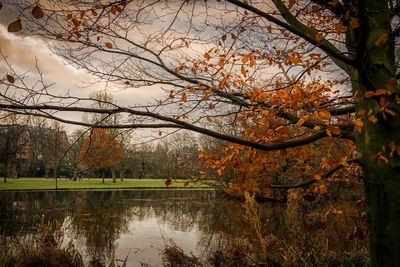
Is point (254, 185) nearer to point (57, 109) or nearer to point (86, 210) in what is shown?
point (86, 210)

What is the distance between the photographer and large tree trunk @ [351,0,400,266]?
2943 mm

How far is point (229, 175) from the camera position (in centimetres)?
2808

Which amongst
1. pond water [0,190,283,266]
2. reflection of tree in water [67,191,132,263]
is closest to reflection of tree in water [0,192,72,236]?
pond water [0,190,283,266]

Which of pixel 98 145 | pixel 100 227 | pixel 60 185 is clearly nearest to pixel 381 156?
pixel 98 145

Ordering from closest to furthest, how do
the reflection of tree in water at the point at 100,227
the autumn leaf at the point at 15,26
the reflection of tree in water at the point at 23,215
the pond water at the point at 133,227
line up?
the autumn leaf at the point at 15,26 < the reflection of tree in water at the point at 100,227 < the pond water at the point at 133,227 < the reflection of tree in water at the point at 23,215

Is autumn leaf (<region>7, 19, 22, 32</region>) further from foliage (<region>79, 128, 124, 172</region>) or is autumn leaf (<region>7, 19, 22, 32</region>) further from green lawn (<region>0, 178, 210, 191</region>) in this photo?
green lawn (<region>0, 178, 210, 191</region>)

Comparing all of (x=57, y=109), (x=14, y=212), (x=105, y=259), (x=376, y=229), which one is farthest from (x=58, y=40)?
(x=14, y=212)

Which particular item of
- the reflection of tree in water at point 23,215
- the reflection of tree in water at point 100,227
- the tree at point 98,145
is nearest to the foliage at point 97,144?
the tree at point 98,145

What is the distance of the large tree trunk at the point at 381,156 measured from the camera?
294 centimetres

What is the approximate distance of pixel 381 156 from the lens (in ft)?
9.29

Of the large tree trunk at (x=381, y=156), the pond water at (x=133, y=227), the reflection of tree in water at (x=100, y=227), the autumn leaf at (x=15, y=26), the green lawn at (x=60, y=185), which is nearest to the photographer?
the autumn leaf at (x=15, y=26)

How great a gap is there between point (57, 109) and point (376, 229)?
117 inches

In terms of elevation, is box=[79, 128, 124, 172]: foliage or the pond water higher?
box=[79, 128, 124, 172]: foliage

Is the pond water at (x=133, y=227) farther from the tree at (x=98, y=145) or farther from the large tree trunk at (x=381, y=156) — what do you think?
the large tree trunk at (x=381, y=156)
